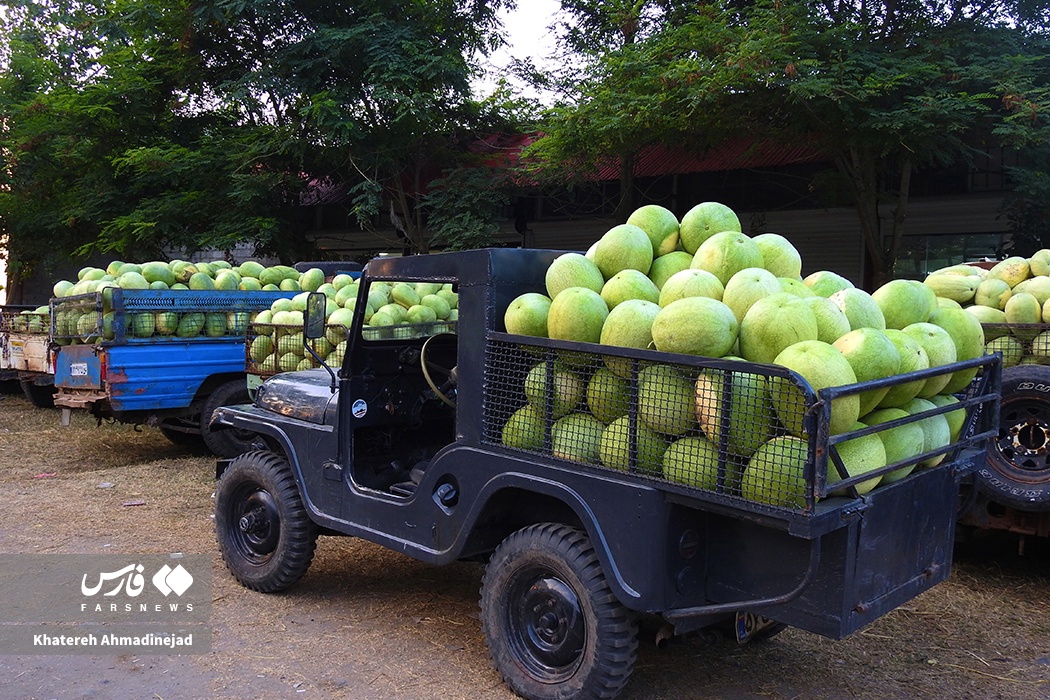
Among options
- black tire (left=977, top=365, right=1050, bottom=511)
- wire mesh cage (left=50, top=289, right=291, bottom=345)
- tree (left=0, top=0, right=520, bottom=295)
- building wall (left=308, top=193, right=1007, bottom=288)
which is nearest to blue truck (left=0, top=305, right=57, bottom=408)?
wire mesh cage (left=50, top=289, right=291, bottom=345)

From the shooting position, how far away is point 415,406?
4.74 metres

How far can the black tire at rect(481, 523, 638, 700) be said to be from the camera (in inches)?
124

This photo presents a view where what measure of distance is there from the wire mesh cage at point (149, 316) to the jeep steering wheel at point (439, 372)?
181 inches

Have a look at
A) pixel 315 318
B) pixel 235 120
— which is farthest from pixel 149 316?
pixel 235 120

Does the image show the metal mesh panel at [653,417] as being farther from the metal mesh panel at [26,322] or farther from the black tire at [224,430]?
the metal mesh panel at [26,322]

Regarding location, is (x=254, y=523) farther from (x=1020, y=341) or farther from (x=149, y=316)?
(x=1020, y=341)

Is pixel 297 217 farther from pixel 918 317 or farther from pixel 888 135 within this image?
pixel 918 317

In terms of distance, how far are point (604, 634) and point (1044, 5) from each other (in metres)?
9.79

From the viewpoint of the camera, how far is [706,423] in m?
2.90

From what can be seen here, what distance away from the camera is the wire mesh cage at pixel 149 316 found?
780 centimetres

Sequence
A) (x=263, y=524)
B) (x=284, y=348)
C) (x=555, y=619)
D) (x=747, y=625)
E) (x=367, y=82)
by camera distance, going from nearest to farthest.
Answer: (x=747, y=625) → (x=555, y=619) → (x=263, y=524) → (x=284, y=348) → (x=367, y=82)

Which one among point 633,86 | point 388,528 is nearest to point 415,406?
point 388,528

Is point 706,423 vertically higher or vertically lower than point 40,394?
higher

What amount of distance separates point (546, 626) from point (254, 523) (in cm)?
210
